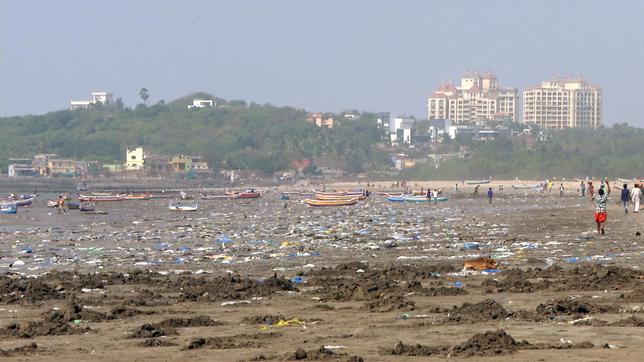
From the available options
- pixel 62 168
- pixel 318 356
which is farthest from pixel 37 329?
pixel 62 168

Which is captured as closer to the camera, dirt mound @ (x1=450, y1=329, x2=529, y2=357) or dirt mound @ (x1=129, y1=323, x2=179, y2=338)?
dirt mound @ (x1=450, y1=329, x2=529, y2=357)

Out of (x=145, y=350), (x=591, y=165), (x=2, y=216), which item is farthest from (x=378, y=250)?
(x=591, y=165)

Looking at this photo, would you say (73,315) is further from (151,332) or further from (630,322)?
(630,322)

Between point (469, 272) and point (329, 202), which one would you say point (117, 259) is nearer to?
point (469, 272)

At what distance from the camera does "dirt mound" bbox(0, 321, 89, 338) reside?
13438 millimetres

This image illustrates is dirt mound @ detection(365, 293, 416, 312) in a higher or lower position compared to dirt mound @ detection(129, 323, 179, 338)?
higher

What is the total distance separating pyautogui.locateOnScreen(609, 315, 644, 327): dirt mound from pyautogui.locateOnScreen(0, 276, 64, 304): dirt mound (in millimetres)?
8352

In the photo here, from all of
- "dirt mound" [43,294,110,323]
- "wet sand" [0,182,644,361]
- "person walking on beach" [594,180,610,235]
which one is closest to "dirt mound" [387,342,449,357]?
"wet sand" [0,182,644,361]

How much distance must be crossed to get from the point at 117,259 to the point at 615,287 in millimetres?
13220

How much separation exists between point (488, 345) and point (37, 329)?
17.3ft

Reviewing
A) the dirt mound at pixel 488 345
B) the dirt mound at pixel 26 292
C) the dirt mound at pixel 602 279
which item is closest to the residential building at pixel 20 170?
the dirt mound at pixel 26 292

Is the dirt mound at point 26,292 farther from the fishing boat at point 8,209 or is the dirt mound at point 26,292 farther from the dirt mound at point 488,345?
the fishing boat at point 8,209

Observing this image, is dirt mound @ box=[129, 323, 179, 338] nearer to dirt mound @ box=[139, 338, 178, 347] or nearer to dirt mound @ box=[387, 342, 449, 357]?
dirt mound @ box=[139, 338, 178, 347]

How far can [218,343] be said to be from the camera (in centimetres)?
1255
